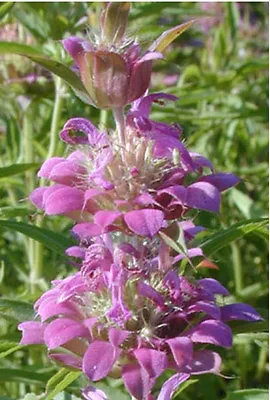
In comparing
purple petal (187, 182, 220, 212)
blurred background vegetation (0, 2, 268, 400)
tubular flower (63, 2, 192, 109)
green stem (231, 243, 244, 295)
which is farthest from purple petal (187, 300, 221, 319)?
green stem (231, 243, 244, 295)

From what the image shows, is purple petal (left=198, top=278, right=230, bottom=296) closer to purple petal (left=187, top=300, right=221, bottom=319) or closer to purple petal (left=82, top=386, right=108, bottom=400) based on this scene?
purple petal (left=187, top=300, right=221, bottom=319)

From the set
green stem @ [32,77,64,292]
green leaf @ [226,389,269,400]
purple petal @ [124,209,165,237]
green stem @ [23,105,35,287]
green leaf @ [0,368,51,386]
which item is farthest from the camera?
green stem @ [23,105,35,287]

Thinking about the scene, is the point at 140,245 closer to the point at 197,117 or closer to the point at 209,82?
the point at 197,117

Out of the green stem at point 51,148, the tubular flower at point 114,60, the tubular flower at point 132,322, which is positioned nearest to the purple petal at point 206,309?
the tubular flower at point 132,322

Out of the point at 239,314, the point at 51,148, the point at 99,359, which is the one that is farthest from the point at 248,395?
the point at 51,148

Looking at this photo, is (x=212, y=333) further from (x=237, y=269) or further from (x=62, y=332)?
(x=237, y=269)

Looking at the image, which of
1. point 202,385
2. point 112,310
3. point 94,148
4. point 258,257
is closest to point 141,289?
point 112,310

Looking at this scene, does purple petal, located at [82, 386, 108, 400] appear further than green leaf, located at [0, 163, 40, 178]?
No
